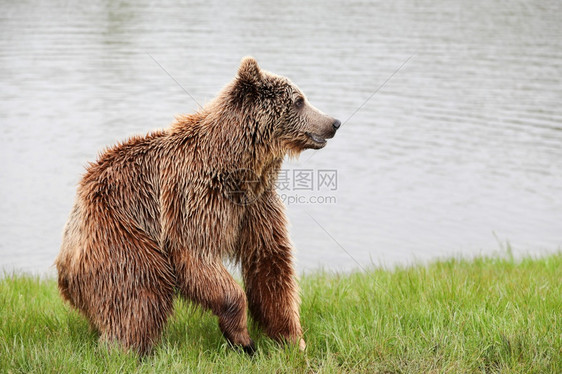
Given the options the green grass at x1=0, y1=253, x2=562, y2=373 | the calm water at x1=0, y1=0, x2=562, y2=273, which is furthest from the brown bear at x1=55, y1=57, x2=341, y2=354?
the calm water at x1=0, y1=0, x2=562, y2=273

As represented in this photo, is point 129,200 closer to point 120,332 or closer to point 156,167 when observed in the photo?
point 156,167

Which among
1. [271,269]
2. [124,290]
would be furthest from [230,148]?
[124,290]

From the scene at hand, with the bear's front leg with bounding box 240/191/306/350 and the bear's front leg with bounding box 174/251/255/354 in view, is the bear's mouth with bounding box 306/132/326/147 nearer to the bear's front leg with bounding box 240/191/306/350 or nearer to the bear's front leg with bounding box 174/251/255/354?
the bear's front leg with bounding box 240/191/306/350

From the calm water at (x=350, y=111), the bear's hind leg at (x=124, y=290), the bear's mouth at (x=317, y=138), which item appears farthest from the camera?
the calm water at (x=350, y=111)

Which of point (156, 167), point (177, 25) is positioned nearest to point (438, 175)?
point (156, 167)

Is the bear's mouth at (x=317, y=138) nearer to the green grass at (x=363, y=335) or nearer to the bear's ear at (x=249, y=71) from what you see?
the bear's ear at (x=249, y=71)

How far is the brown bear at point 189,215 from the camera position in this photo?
4.82 meters

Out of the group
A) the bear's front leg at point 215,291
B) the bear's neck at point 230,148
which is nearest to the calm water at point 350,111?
the bear's neck at point 230,148

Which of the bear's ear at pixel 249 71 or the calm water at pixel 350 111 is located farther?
the calm water at pixel 350 111

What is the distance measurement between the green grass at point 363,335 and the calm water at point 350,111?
2782mm

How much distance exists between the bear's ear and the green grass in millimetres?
1622

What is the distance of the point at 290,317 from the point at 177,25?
19980 mm

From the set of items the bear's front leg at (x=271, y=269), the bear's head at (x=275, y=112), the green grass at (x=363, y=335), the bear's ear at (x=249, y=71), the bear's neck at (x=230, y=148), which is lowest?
the green grass at (x=363, y=335)

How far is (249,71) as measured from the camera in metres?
4.94
